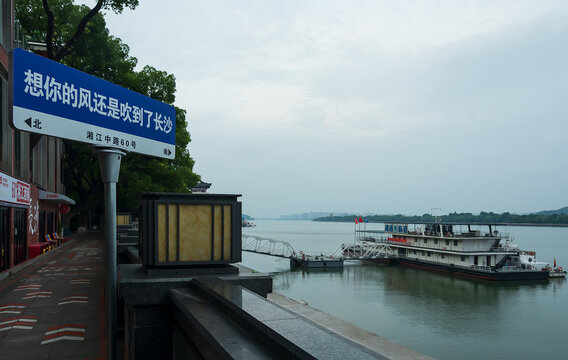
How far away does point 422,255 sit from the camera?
5962cm

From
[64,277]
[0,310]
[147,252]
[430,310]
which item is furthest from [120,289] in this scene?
[430,310]

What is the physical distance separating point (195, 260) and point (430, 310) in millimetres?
34134

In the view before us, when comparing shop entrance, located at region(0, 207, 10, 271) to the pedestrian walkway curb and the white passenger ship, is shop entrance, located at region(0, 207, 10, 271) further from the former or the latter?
the white passenger ship

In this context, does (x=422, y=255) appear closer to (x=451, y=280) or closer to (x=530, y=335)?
(x=451, y=280)

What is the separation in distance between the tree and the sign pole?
2460cm

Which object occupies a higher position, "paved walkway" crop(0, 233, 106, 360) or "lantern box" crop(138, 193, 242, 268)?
"lantern box" crop(138, 193, 242, 268)

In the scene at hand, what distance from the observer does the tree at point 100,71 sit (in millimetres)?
30828

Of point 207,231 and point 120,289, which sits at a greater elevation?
point 207,231

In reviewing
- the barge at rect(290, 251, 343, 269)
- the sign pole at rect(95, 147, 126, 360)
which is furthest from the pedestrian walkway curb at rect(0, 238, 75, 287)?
the barge at rect(290, 251, 343, 269)

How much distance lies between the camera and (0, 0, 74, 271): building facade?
1931 centimetres

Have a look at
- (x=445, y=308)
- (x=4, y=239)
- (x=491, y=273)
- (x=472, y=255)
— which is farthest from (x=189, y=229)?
(x=472, y=255)

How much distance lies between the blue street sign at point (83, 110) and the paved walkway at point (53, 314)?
6.56 meters

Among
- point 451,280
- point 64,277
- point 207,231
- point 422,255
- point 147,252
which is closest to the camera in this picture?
point 147,252

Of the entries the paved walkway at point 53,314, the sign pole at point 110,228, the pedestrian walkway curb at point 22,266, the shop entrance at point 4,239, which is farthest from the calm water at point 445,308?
the sign pole at point 110,228
